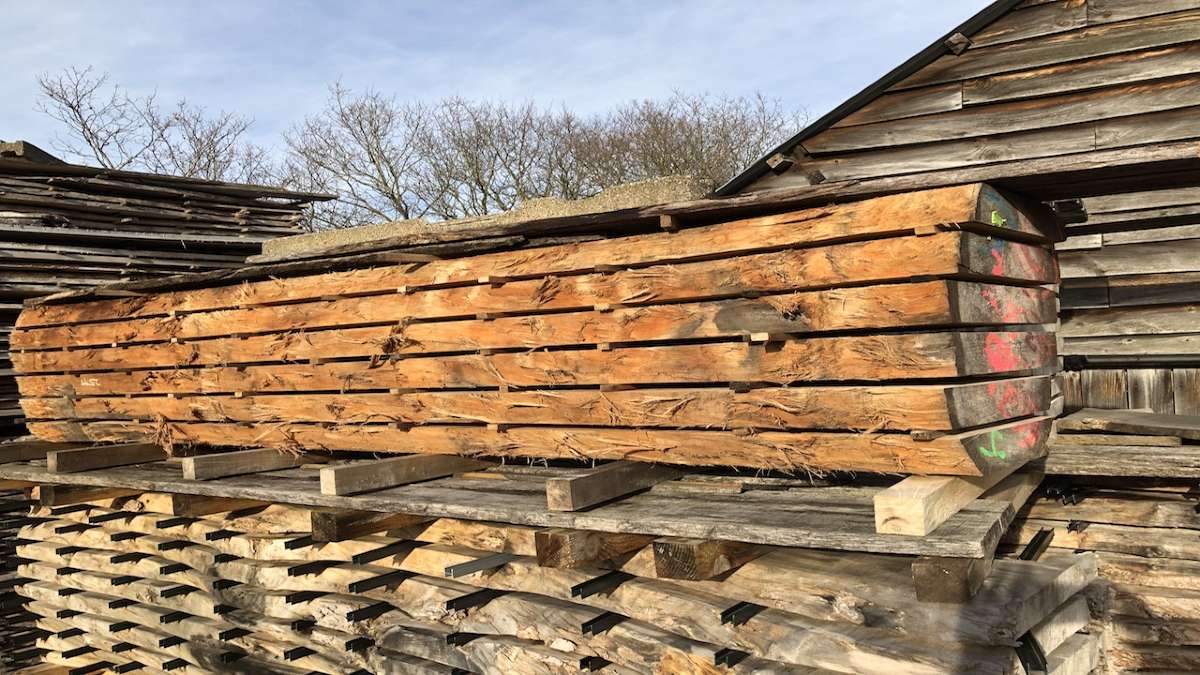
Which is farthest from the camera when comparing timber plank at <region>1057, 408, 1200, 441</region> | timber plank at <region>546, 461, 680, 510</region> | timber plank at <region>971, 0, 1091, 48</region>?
timber plank at <region>971, 0, 1091, 48</region>

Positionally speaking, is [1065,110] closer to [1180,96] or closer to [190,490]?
[1180,96]

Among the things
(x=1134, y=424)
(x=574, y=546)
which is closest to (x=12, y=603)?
(x=574, y=546)

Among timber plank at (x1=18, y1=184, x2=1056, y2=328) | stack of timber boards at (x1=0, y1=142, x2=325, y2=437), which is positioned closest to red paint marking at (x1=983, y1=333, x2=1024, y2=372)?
timber plank at (x1=18, y1=184, x2=1056, y2=328)

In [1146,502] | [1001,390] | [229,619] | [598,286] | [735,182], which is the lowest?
[229,619]

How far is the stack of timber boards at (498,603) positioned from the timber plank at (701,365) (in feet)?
2.20

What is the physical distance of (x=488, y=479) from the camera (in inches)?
189

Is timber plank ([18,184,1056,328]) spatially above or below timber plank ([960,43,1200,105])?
below

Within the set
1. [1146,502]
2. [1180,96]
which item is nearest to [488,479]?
[1146,502]

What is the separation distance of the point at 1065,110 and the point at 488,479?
173 inches

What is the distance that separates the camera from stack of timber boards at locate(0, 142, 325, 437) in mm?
10133

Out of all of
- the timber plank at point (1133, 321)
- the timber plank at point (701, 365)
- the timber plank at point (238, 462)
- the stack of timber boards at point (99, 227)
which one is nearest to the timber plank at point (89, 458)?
the timber plank at point (238, 462)

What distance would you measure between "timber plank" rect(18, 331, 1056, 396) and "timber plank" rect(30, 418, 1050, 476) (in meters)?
0.21

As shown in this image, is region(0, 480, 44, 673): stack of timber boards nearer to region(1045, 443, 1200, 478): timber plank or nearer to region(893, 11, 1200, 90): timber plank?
region(1045, 443, 1200, 478): timber plank

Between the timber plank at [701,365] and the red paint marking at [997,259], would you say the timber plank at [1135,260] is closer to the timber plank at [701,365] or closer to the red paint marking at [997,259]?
the timber plank at [701,365]
